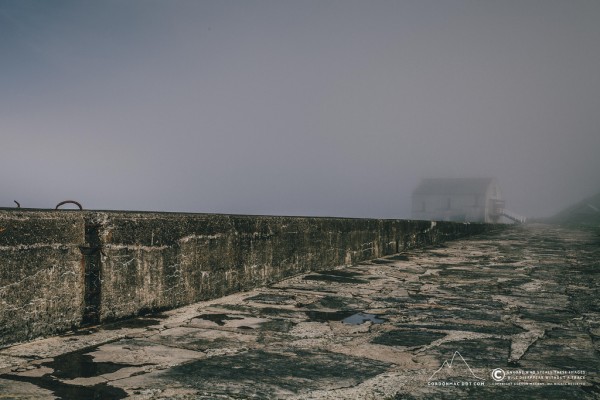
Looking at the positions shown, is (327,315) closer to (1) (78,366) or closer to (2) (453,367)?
(2) (453,367)

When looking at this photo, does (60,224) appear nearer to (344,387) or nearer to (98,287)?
(98,287)

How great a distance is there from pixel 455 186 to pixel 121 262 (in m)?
65.5

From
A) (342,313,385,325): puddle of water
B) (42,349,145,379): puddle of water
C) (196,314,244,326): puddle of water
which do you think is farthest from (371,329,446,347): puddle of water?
(42,349,145,379): puddle of water

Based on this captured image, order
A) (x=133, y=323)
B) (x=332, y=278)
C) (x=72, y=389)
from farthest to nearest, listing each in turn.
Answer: (x=332, y=278) < (x=133, y=323) < (x=72, y=389)

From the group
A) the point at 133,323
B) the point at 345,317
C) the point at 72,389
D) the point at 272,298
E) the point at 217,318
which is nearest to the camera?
the point at 72,389

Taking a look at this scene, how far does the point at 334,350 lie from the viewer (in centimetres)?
258

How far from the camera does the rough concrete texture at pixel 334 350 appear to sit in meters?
1.98

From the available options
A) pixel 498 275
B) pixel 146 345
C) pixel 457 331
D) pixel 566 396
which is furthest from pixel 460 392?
pixel 498 275

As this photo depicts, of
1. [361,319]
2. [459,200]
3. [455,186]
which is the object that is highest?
[455,186]

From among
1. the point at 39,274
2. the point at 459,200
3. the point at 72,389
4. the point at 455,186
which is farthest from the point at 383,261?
the point at 455,186

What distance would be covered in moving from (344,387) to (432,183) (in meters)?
68.8

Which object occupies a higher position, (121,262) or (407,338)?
(121,262)

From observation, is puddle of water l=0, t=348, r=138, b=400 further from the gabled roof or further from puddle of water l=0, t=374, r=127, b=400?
the gabled roof

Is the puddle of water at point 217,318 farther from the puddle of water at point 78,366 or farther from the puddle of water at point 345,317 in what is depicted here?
the puddle of water at point 78,366
